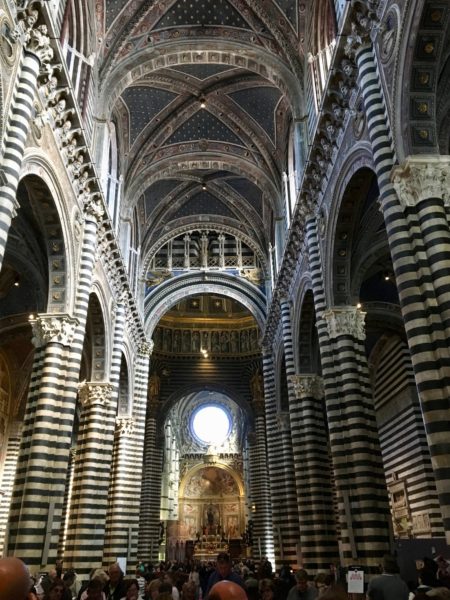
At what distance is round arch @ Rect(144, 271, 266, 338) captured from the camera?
30.2 metres

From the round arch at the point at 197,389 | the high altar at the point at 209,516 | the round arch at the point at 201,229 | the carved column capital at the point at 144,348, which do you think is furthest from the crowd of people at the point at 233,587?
the high altar at the point at 209,516

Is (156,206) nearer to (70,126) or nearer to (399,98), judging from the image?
(70,126)

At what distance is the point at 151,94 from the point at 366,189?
12.9m

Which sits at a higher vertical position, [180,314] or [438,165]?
[180,314]

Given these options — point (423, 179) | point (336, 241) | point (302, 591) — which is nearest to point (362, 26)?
point (423, 179)

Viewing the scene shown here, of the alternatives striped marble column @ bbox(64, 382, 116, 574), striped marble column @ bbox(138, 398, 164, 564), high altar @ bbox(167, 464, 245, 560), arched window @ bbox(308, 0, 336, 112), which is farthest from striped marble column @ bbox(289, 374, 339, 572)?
high altar @ bbox(167, 464, 245, 560)

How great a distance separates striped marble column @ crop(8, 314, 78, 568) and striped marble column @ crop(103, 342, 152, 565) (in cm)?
1020

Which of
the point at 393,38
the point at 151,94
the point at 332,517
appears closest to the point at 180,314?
the point at 151,94

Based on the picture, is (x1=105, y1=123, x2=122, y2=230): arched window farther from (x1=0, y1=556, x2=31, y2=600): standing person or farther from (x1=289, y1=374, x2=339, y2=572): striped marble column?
(x1=0, y1=556, x2=31, y2=600): standing person

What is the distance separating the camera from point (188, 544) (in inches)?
1731

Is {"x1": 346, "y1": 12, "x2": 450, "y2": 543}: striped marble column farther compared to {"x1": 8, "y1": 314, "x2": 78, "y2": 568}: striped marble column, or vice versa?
{"x1": 8, "y1": 314, "x2": 78, "y2": 568}: striped marble column

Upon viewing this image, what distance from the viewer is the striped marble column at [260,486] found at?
34656mm

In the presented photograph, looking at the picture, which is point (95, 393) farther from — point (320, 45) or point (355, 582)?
point (320, 45)

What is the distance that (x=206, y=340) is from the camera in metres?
39.4
